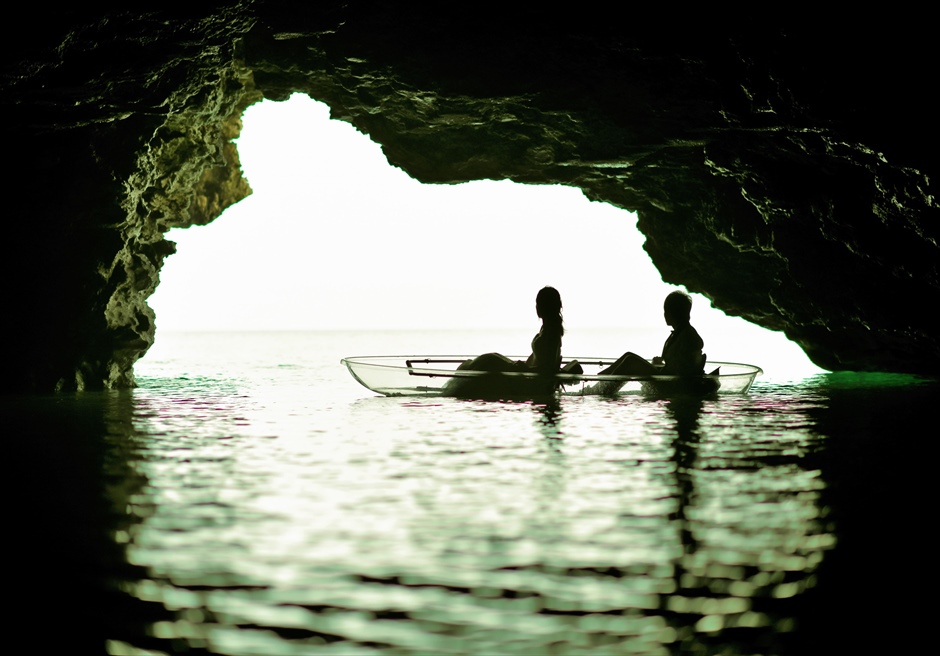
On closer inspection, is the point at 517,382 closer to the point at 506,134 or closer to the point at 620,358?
the point at 620,358

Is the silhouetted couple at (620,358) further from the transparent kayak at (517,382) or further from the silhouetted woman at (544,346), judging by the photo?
the transparent kayak at (517,382)

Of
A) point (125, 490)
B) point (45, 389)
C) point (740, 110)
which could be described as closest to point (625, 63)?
point (740, 110)

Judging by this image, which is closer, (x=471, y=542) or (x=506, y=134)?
(x=471, y=542)

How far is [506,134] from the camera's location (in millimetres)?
A: 12977

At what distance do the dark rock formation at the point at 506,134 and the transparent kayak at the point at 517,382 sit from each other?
313 centimetres

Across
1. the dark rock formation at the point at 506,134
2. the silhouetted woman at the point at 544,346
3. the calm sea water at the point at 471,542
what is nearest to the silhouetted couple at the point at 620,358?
the silhouetted woman at the point at 544,346

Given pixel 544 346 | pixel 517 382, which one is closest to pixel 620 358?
pixel 544 346

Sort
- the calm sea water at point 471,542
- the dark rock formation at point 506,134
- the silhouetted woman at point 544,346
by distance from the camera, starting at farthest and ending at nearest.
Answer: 1. the silhouetted woman at point 544,346
2. the dark rock formation at point 506,134
3. the calm sea water at point 471,542

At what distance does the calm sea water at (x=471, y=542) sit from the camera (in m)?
2.64

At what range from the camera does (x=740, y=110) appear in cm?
1014

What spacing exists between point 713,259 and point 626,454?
34.6ft

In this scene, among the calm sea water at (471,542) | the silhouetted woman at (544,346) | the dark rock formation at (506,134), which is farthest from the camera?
the silhouetted woman at (544,346)

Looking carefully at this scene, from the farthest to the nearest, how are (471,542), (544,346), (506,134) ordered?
(506,134), (544,346), (471,542)

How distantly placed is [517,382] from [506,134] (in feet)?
14.2
